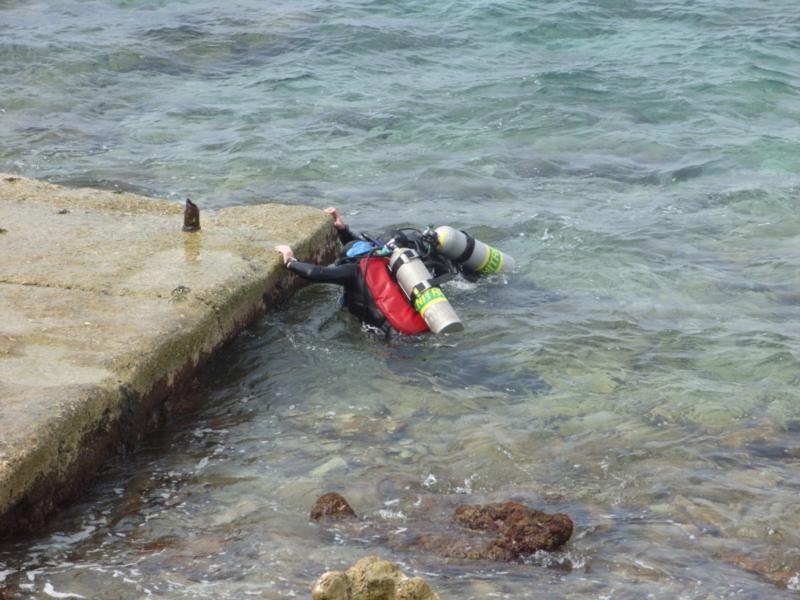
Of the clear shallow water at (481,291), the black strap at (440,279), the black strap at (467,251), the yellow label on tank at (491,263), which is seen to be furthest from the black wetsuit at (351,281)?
the yellow label on tank at (491,263)

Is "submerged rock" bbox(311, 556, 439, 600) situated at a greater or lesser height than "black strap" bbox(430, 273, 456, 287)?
greater

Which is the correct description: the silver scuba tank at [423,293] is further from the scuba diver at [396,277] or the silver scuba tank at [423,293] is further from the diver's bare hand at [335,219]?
the diver's bare hand at [335,219]

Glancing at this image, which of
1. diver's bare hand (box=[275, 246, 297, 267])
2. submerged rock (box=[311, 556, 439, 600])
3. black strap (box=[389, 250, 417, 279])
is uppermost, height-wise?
submerged rock (box=[311, 556, 439, 600])

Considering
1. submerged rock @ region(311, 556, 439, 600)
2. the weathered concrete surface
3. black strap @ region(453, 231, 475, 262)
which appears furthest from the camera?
black strap @ region(453, 231, 475, 262)

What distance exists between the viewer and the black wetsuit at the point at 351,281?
→ 8.20 meters

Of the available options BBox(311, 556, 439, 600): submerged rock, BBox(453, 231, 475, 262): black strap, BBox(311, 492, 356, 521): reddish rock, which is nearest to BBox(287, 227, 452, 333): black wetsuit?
BBox(453, 231, 475, 262): black strap

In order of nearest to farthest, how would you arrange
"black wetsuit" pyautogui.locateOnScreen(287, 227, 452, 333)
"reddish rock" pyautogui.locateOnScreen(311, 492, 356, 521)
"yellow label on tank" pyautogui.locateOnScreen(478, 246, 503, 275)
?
"reddish rock" pyautogui.locateOnScreen(311, 492, 356, 521) < "black wetsuit" pyautogui.locateOnScreen(287, 227, 452, 333) < "yellow label on tank" pyautogui.locateOnScreen(478, 246, 503, 275)

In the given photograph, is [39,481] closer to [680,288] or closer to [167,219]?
[167,219]

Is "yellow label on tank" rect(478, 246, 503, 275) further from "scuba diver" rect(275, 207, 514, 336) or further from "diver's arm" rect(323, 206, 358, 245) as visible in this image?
"diver's arm" rect(323, 206, 358, 245)

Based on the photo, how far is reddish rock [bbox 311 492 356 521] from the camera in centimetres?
563

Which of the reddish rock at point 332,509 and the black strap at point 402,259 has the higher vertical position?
the black strap at point 402,259

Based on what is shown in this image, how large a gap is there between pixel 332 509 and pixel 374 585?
184 centimetres

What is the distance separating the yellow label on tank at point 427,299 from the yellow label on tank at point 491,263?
3.88 feet

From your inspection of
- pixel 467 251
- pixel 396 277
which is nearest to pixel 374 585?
pixel 396 277
